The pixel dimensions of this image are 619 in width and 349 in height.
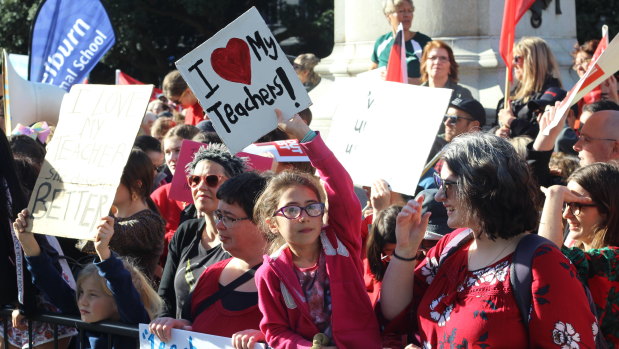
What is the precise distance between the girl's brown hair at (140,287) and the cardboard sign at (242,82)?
0.73 meters

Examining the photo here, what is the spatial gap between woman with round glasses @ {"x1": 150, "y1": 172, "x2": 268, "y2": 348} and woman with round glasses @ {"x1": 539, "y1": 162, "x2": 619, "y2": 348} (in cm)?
113

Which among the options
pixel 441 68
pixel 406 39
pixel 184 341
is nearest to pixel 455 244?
pixel 184 341

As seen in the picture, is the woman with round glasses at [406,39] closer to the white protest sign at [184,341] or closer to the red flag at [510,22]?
the red flag at [510,22]

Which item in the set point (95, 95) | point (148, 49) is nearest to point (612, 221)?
point (95, 95)

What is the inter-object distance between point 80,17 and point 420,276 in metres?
6.03

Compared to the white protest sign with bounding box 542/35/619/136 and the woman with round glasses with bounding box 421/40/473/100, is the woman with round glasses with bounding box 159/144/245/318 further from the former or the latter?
the woman with round glasses with bounding box 421/40/473/100

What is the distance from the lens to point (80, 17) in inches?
339

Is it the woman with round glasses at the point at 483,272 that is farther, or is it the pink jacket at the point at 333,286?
the pink jacket at the point at 333,286

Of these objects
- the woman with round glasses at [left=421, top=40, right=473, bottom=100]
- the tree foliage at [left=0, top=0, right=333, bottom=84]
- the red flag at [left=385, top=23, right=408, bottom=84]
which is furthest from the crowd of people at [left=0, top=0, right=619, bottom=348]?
the tree foliage at [left=0, top=0, right=333, bottom=84]

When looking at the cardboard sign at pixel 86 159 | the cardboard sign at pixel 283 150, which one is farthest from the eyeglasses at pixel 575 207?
the cardboard sign at pixel 283 150

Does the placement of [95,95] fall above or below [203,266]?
above

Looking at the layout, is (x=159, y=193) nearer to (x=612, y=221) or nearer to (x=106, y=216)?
(x=106, y=216)

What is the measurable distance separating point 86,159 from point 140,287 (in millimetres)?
671

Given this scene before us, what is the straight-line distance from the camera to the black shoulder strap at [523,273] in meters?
2.91
